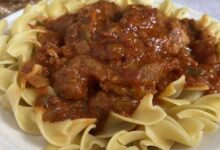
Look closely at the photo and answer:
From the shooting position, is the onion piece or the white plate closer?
the white plate

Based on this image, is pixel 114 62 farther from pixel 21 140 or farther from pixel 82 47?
pixel 21 140

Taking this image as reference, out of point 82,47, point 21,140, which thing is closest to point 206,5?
point 82,47

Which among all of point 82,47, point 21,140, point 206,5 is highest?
point 82,47

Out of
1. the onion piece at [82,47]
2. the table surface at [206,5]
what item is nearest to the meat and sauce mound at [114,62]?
the onion piece at [82,47]

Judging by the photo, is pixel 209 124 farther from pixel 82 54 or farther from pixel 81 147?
pixel 82 54

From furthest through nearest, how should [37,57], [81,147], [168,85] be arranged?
[37,57]
[168,85]
[81,147]

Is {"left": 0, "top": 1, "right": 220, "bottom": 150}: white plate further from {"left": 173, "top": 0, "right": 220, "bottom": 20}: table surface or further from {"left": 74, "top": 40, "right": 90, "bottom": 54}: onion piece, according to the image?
{"left": 173, "top": 0, "right": 220, "bottom": 20}: table surface

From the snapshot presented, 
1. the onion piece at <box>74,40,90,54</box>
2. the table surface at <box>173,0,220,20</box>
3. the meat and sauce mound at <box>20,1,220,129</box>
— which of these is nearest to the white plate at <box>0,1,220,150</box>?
the meat and sauce mound at <box>20,1,220,129</box>

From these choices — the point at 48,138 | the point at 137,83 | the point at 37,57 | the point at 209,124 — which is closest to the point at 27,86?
the point at 37,57

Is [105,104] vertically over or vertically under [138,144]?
over
